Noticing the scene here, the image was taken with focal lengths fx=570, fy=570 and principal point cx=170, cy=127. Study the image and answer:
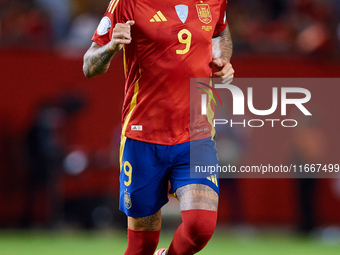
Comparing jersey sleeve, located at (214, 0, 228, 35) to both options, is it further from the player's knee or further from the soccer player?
the player's knee

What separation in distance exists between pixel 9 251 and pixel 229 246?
8.61ft

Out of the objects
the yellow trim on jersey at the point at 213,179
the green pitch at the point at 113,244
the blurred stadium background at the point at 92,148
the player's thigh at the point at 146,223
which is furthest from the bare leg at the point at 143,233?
the blurred stadium background at the point at 92,148

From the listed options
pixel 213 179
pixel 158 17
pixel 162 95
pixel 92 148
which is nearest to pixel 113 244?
pixel 92 148

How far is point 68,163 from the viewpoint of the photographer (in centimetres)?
788

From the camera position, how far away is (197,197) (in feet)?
12.1

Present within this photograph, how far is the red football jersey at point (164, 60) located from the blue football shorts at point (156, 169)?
0.06 meters

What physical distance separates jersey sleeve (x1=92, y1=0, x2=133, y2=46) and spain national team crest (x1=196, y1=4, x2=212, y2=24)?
0.47 m

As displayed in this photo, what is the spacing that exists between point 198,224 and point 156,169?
49 cm

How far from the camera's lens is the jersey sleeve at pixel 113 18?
3.86 meters

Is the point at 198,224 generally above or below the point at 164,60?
below

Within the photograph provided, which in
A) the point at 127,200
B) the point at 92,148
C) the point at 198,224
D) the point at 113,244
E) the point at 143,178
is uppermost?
the point at 92,148

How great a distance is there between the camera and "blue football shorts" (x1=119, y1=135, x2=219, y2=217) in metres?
3.83

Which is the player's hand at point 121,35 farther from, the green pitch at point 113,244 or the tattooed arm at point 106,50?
the green pitch at point 113,244

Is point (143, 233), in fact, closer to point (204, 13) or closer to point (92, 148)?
point (204, 13)
